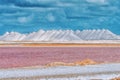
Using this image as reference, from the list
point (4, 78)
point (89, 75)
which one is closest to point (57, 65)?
point (89, 75)

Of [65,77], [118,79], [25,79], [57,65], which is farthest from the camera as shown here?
[57,65]

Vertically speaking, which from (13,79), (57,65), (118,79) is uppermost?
(57,65)

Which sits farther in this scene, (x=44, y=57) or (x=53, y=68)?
(x=44, y=57)

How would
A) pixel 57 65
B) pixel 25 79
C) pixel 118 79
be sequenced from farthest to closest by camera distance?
1. pixel 57 65
2. pixel 25 79
3. pixel 118 79

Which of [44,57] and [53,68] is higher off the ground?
[44,57]

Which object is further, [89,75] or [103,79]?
[89,75]

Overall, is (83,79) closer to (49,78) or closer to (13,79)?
(49,78)

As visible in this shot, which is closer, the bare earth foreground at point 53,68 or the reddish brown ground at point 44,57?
the bare earth foreground at point 53,68

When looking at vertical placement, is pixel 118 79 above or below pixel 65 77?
below

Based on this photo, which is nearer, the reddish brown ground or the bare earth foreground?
the bare earth foreground

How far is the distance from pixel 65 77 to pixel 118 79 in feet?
15.2

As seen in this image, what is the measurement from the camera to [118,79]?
2392 cm

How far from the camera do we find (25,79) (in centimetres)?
2550

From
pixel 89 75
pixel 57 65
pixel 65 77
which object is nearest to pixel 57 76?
pixel 65 77
